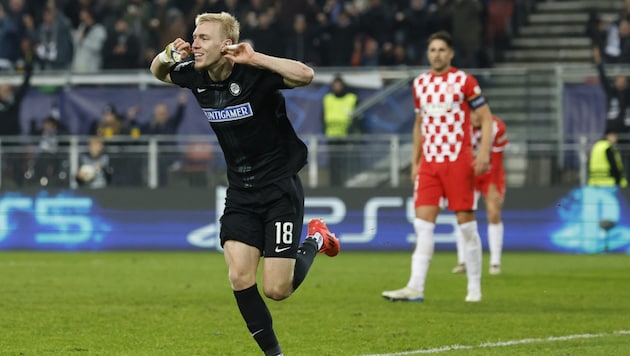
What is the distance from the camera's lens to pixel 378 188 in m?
22.1

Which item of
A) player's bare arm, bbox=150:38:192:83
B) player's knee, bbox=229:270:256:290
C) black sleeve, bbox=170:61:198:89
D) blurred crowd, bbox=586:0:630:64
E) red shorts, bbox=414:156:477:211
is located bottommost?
player's knee, bbox=229:270:256:290

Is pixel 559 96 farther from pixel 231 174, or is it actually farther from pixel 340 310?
pixel 231 174

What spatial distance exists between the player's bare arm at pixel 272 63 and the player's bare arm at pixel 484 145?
496 cm

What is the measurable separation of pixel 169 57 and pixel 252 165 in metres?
0.86

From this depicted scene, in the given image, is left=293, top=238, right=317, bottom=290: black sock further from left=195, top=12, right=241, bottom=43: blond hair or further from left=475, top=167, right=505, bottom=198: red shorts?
left=475, top=167, right=505, bottom=198: red shorts

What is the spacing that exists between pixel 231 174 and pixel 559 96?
15.3m

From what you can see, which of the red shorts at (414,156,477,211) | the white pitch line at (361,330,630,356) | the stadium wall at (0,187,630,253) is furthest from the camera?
the stadium wall at (0,187,630,253)

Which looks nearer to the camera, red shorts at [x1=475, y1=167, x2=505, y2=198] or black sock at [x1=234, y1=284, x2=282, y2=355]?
black sock at [x1=234, y1=284, x2=282, y2=355]

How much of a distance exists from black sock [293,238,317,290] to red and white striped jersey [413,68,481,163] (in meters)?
3.83

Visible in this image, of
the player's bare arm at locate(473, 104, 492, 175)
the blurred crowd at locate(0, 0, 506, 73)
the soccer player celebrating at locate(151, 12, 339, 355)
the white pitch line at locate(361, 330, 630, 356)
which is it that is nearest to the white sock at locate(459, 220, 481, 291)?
the player's bare arm at locate(473, 104, 492, 175)

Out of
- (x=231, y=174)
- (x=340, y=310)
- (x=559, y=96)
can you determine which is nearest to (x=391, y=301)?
(x=340, y=310)

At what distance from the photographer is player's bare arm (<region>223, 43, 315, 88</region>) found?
7.72 metres

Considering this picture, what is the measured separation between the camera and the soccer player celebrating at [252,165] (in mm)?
8016

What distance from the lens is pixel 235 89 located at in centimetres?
807
